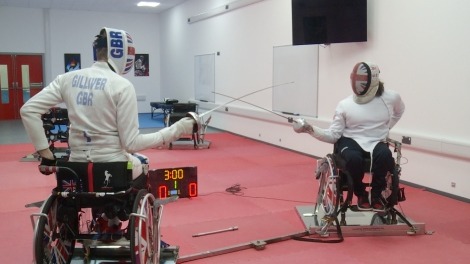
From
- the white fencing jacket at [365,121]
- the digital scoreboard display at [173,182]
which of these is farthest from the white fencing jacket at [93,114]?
the digital scoreboard display at [173,182]

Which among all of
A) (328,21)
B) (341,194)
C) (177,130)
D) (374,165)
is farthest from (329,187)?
(328,21)

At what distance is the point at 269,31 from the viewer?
7.59 metres

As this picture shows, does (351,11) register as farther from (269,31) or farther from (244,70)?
(244,70)

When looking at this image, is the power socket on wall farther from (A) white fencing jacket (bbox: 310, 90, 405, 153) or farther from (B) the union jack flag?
(B) the union jack flag

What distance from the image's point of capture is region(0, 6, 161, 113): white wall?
12023mm

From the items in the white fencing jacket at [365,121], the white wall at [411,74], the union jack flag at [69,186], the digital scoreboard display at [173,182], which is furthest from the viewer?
the white wall at [411,74]

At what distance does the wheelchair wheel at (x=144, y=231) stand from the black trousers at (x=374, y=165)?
1.52 metres

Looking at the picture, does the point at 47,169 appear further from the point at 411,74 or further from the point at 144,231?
the point at 411,74

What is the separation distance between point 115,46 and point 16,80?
36.8ft

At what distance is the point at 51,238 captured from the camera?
2238 millimetres

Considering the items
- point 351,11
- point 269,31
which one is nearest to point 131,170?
point 351,11

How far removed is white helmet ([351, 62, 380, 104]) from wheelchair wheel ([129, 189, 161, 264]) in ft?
6.18

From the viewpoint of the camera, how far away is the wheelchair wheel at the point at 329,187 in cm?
328

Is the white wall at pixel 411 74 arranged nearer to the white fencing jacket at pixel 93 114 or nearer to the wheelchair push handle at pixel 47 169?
the white fencing jacket at pixel 93 114
